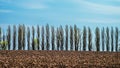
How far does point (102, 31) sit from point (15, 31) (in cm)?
2787

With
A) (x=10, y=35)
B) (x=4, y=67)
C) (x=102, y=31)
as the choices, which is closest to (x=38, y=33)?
(x=10, y=35)

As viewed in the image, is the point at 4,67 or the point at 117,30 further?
the point at 117,30

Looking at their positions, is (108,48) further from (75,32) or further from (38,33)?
(38,33)

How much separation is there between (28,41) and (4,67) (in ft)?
236

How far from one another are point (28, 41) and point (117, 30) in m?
28.8

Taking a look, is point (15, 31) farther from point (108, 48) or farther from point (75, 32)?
point (108, 48)

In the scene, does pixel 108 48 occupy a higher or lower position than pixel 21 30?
A: lower

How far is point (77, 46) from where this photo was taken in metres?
95.6

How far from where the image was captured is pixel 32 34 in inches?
3907

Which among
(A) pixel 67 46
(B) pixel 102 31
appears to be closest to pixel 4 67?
(A) pixel 67 46

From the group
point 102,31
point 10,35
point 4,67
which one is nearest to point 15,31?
point 10,35

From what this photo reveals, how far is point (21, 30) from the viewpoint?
97875 millimetres

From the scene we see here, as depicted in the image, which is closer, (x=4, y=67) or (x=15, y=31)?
(x=4, y=67)

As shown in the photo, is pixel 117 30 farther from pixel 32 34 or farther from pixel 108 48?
pixel 32 34
